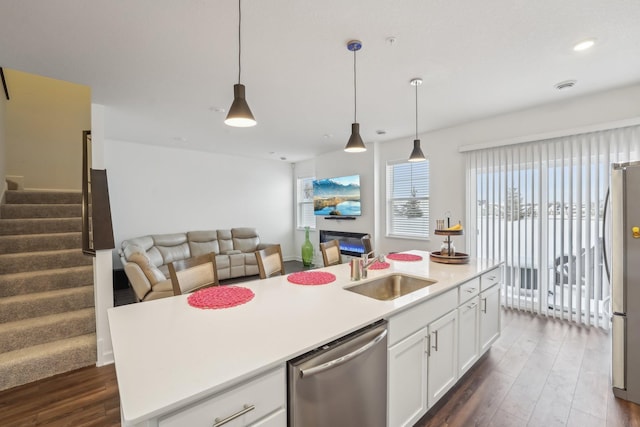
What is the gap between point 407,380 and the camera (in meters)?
1.62

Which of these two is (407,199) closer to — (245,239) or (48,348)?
(245,239)

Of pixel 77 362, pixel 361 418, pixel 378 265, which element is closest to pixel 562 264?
pixel 378 265

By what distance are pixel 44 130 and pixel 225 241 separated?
3491 mm

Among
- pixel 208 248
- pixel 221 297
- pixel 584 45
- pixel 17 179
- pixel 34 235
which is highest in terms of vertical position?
pixel 584 45

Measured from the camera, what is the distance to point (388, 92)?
2984mm

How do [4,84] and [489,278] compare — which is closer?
[489,278]

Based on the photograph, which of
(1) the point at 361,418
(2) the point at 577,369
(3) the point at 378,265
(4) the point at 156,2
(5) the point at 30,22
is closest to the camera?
(1) the point at 361,418

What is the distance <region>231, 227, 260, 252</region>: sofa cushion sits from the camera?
5973 millimetres

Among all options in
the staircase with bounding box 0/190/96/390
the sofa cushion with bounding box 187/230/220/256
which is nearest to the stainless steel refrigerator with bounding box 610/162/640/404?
the staircase with bounding box 0/190/96/390

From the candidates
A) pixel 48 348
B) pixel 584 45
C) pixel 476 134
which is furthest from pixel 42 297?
pixel 476 134

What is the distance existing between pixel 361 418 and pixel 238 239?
5135mm

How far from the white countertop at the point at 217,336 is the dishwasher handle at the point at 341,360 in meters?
0.08

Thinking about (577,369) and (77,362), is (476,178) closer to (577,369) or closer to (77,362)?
(577,369)

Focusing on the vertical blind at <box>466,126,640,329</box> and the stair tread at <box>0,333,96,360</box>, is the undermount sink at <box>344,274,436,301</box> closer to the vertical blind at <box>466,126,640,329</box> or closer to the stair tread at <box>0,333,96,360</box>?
the vertical blind at <box>466,126,640,329</box>
